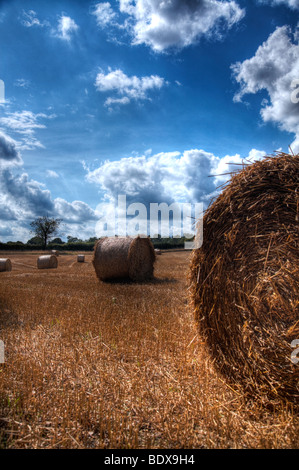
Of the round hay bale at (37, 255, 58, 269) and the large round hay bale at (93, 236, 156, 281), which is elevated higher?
the large round hay bale at (93, 236, 156, 281)

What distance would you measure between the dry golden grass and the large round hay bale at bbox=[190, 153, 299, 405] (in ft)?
0.75

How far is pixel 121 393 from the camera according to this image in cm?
297

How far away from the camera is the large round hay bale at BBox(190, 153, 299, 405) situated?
10.1 feet

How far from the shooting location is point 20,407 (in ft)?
9.17

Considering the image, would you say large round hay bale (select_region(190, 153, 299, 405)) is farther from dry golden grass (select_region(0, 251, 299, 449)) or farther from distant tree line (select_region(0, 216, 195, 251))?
distant tree line (select_region(0, 216, 195, 251))

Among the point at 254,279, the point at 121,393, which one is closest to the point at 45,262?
the point at 121,393

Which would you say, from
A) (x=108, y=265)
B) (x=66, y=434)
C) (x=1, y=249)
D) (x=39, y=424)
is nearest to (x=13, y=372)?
(x=39, y=424)

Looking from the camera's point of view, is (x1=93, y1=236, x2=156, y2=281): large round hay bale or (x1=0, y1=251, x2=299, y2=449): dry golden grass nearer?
(x1=0, y1=251, x2=299, y2=449): dry golden grass

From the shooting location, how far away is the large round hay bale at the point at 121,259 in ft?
36.2

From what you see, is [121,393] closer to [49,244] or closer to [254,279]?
[254,279]

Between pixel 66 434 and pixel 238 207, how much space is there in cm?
260

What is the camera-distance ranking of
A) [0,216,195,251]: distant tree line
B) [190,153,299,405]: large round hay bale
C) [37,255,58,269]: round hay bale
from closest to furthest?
[190,153,299,405]: large round hay bale → [37,255,58,269]: round hay bale → [0,216,195,251]: distant tree line

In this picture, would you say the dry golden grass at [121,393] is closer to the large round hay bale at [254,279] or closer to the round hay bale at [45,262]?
the large round hay bale at [254,279]

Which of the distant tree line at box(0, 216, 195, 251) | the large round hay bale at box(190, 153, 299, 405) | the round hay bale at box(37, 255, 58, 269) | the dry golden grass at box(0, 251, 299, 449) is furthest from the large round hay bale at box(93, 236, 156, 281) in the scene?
the distant tree line at box(0, 216, 195, 251)
